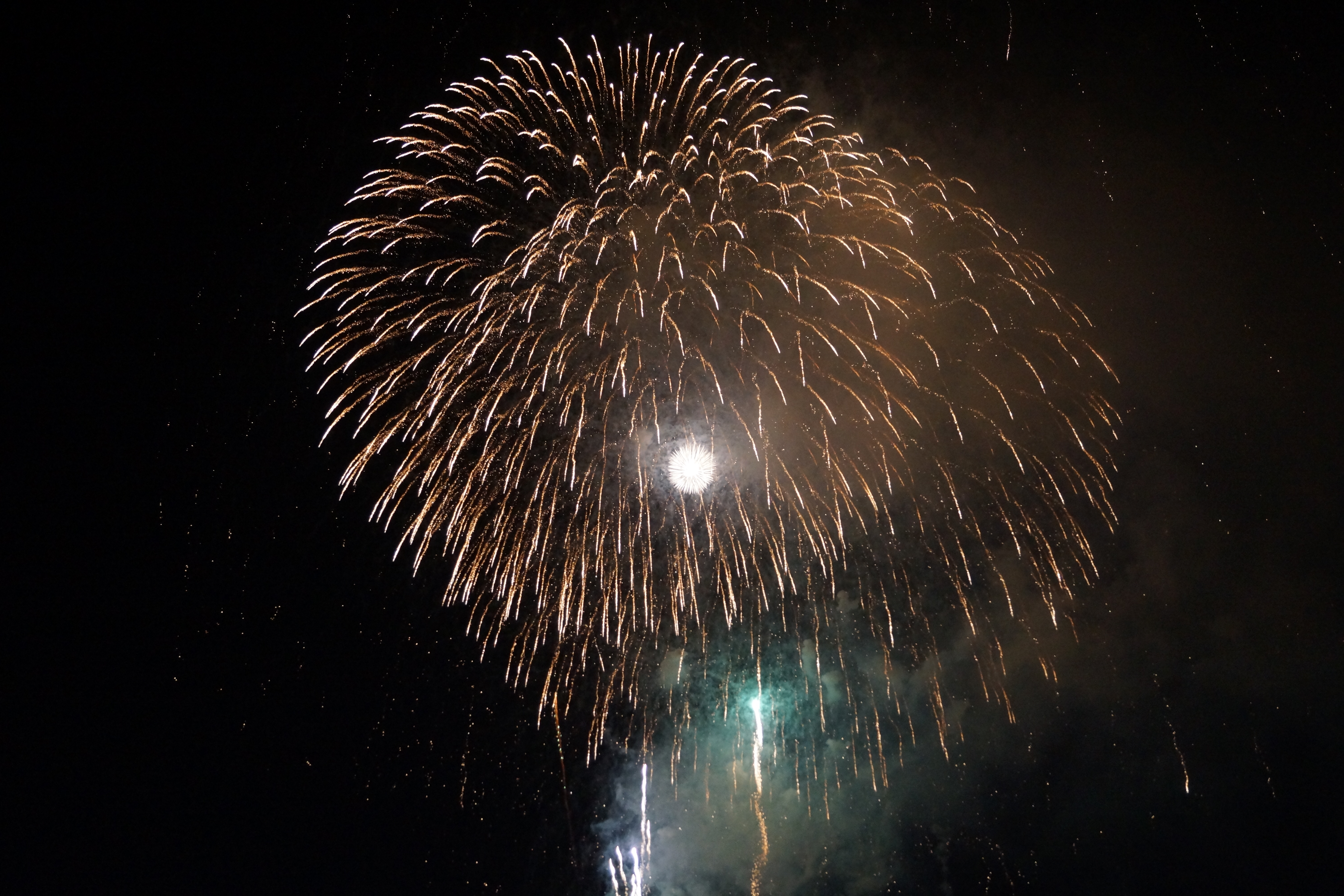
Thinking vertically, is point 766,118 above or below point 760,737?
above

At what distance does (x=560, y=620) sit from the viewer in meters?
13.6

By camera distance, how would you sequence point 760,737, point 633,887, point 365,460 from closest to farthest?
1. point 365,460
2. point 760,737
3. point 633,887

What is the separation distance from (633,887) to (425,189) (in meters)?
27.9

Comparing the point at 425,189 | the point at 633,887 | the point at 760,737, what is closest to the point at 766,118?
the point at 425,189

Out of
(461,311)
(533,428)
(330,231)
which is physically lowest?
(533,428)

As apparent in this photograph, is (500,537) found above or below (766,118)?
below

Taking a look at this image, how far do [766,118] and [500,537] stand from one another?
7872 mm

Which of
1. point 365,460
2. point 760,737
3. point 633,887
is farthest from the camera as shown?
point 633,887

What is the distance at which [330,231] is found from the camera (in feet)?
42.3

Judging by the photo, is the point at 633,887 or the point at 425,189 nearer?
the point at 425,189

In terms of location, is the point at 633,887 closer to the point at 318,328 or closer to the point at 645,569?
the point at 645,569

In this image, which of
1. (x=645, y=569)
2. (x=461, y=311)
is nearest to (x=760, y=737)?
(x=645, y=569)

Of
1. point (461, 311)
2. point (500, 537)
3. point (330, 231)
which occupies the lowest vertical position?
point (500, 537)

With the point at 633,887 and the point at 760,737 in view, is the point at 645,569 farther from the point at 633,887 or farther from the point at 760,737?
the point at 633,887
